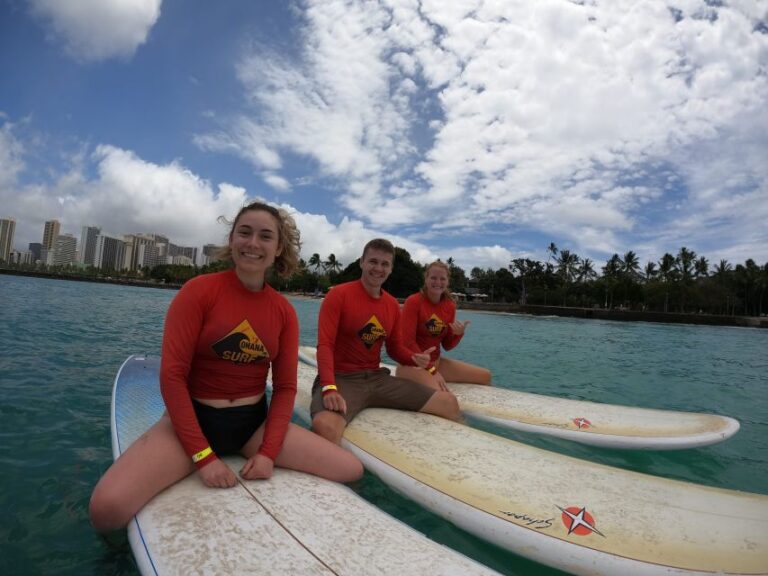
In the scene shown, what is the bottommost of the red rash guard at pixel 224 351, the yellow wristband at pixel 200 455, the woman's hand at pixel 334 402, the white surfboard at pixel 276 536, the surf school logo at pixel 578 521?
the surf school logo at pixel 578 521

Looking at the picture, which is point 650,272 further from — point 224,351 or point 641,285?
point 224,351

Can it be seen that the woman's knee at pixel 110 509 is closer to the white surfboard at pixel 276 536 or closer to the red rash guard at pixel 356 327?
the white surfboard at pixel 276 536

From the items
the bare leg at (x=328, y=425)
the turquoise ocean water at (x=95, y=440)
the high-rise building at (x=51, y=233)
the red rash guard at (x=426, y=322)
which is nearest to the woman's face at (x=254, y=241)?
the bare leg at (x=328, y=425)

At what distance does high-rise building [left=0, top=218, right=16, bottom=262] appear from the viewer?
143 metres

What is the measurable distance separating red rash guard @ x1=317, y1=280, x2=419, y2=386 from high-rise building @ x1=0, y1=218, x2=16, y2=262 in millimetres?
188911

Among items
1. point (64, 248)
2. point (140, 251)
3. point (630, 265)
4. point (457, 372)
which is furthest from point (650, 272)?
point (64, 248)

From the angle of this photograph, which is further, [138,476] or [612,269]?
[612,269]

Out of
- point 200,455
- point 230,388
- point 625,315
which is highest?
point 625,315

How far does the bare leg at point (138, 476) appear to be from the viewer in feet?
6.95

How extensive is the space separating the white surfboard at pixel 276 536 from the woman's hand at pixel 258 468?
1.9 inches

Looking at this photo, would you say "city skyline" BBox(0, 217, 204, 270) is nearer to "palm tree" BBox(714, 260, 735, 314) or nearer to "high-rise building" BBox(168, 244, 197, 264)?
"high-rise building" BBox(168, 244, 197, 264)

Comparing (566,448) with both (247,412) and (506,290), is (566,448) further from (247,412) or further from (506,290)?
(506,290)

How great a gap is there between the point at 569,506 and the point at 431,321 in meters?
3.10

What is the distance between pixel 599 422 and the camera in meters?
4.88
